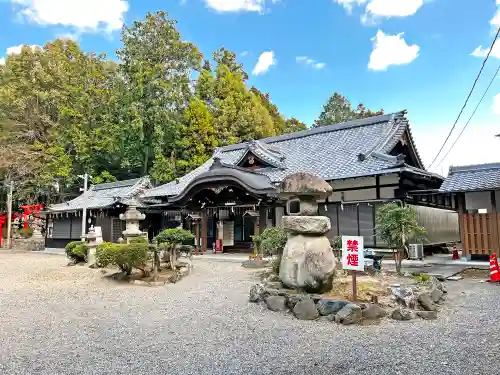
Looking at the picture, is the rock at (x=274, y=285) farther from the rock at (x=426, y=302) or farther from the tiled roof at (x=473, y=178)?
the tiled roof at (x=473, y=178)

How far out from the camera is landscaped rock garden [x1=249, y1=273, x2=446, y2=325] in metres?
6.48

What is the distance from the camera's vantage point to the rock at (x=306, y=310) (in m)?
6.72

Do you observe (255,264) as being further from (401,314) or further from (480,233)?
(480,233)

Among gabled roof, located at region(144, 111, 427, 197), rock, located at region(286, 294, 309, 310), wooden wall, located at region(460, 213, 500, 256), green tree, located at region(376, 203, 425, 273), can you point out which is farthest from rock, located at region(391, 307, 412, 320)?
gabled roof, located at region(144, 111, 427, 197)

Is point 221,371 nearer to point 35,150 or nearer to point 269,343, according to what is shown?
point 269,343

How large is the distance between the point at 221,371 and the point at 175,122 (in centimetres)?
2904

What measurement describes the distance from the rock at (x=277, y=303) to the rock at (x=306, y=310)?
0.43 metres

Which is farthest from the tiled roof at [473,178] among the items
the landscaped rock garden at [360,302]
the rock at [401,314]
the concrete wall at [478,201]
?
the rock at [401,314]

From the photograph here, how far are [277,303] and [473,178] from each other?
10.6 metres

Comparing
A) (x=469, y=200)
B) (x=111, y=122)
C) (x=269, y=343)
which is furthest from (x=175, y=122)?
(x=269, y=343)

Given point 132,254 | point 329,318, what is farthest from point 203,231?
point 329,318

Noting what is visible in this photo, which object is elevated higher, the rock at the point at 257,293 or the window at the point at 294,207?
the window at the point at 294,207

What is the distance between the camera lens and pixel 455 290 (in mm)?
9133

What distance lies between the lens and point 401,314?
6.45 m
